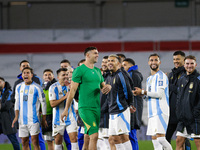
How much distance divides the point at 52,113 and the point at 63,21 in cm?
1546

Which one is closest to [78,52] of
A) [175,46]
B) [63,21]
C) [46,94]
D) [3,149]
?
[63,21]

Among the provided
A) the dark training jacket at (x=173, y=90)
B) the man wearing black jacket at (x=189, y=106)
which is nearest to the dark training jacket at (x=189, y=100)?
the man wearing black jacket at (x=189, y=106)

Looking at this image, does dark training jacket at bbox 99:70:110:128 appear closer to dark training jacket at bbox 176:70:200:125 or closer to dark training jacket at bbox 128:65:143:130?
dark training jacket at bbox 128:65:143:130

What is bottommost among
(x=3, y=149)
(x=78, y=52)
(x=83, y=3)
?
(x=3, y=149)

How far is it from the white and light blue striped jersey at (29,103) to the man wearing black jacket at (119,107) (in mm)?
1846

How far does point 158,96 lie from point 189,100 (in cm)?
58

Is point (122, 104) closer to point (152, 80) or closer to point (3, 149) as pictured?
point (152, 80)

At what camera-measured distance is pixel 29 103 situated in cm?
772

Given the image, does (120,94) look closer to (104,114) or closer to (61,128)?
(104,114)

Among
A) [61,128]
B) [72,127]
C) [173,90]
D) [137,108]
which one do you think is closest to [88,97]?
[72,127]

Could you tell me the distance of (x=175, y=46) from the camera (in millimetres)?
20500

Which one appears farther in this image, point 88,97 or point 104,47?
point 104,47

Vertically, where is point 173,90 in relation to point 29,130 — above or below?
above

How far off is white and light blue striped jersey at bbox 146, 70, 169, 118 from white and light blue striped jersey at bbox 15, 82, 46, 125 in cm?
227
